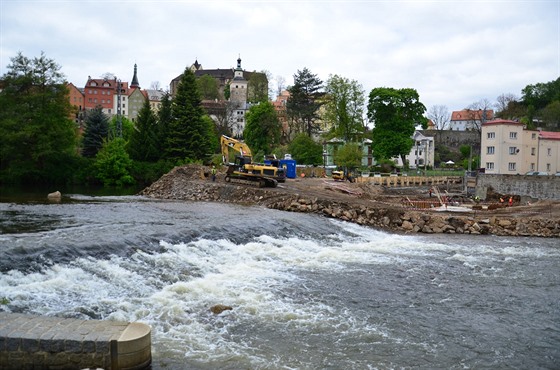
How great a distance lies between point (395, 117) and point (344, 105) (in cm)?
741

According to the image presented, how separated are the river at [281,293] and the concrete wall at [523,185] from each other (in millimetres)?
21000

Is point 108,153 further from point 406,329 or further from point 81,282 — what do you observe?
point 406,329

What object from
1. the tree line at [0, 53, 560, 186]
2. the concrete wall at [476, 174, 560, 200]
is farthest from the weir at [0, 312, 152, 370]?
the tree line at [0, 53, 560, 186]

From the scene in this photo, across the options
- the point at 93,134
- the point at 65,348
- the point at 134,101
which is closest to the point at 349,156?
the point at 93,134

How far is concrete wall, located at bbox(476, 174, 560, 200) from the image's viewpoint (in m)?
39.4

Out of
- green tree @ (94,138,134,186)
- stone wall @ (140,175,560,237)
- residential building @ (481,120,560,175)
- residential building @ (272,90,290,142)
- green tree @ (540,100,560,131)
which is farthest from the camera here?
residential building @ (272,90,290,142)

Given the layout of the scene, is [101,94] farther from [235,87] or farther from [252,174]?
[252,174]

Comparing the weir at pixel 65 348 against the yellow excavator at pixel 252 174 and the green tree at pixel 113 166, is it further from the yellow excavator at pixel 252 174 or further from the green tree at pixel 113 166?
the green tree at pixel 113 166

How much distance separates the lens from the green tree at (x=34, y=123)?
158 ft

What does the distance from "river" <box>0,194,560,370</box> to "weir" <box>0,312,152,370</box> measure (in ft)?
3.20

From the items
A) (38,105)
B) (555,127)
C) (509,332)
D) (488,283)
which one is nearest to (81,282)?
(509,332)

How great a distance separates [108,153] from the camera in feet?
179

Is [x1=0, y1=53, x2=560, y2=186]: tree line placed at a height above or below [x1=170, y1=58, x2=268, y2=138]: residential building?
A: below

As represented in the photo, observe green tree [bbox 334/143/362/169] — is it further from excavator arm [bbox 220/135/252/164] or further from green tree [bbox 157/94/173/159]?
excavator arm [bbox 220/135/252/164]
